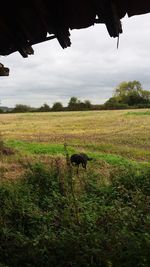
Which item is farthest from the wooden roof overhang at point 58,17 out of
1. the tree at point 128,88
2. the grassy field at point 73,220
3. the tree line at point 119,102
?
the tree at point 128,88

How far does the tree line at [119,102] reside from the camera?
6844 centimetres

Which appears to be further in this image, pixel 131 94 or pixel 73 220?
pixel 131 94

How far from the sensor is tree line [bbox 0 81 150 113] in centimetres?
6844

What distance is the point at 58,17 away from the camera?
17.4 ft

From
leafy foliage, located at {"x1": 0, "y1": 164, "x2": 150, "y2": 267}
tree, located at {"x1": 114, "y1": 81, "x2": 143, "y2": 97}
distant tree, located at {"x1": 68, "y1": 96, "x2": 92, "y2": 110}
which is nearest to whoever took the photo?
leafy foliage, located at {"x1": 0, "y1": 164, "x2": 150, "y2": 267}

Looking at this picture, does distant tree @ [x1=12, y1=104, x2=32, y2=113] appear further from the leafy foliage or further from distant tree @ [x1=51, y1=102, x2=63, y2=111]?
the leafy foliage

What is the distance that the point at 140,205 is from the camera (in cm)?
724

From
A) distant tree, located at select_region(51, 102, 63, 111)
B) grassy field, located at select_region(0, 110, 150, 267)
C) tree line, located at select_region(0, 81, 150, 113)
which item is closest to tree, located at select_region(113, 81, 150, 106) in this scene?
tree line, located at select_region(0, 81, 150, 113)

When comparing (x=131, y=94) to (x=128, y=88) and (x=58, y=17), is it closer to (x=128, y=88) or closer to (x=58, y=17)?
(x=128, y=88)

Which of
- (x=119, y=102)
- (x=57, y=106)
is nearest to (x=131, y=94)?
(x=119, y=102)

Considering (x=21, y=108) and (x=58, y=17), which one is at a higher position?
(x=58, y=17)

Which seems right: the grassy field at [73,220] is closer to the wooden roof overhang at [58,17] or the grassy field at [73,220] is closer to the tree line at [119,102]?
the wooden roof overhang at [58,17]

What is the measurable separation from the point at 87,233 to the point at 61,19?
2.73 meters

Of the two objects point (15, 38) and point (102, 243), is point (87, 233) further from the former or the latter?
point (15, 38)
